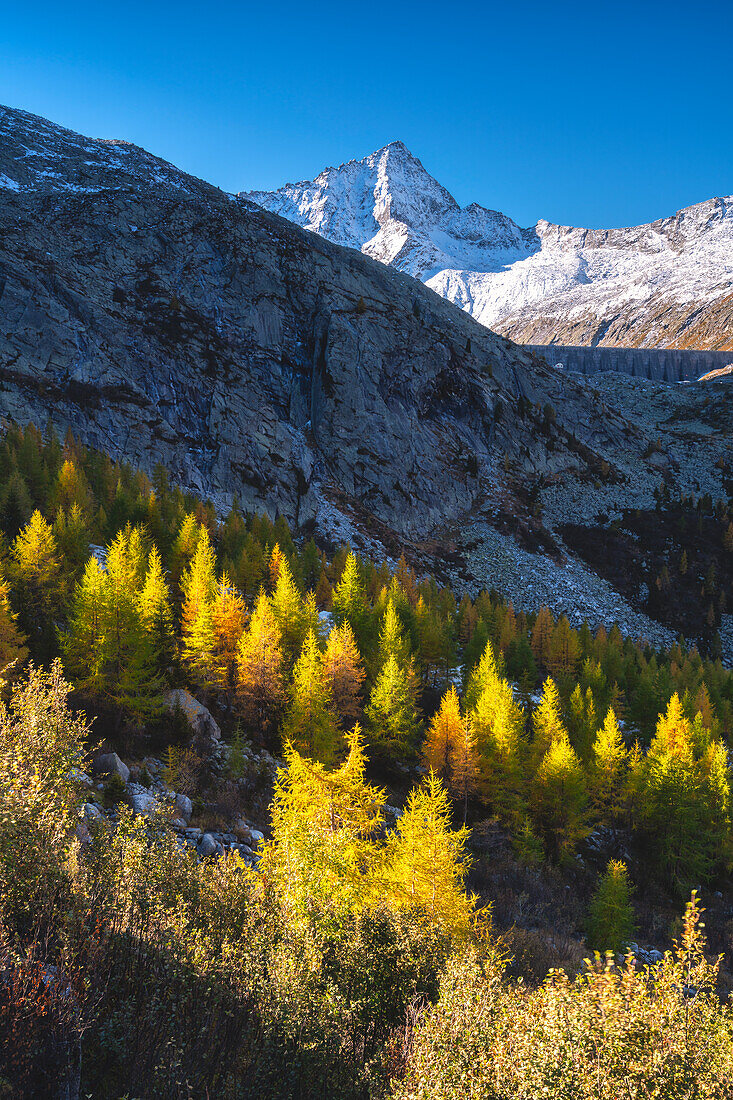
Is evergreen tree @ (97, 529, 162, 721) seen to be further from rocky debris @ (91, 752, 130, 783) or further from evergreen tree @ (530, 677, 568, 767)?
evergreen tree @ (530, 677, 568, 767)

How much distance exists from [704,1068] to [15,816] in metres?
12.0

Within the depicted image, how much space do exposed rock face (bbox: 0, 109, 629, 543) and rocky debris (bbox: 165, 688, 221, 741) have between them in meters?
60.7

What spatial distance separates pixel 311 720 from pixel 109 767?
35.0ft

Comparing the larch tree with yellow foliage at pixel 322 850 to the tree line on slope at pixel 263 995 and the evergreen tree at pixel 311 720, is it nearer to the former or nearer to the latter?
the tree line on slope at pixel 263 995

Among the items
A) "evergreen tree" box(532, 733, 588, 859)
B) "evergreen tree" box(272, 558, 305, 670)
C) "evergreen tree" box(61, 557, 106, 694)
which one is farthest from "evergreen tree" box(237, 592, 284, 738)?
"evergreen tree" box(532, 733, 588, 859)

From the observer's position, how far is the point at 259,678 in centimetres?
2870

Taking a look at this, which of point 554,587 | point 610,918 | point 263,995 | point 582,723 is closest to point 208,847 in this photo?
point 263,995

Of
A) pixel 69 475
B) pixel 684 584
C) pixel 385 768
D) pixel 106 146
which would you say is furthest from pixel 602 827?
pixel 106 146

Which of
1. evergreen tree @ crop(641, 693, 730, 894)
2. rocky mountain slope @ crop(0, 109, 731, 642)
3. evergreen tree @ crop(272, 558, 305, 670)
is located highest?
rocky mountain slope @ crop(0, 109, 731, 642)

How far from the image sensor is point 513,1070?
7.77 m

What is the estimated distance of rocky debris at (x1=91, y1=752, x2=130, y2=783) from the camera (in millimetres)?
18720

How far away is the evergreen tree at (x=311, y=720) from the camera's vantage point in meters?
26.9

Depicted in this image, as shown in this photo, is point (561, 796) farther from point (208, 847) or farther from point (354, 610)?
point (208, 847)

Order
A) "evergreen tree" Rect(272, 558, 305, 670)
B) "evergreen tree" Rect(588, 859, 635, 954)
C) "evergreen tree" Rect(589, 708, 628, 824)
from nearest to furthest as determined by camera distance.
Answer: "evergreen tree" Rect(588, 859, 635, 954)
"evergreen tree" Rect(589, 708, 628, 824)
"evergreen tree" Rect(272, 558, 305, 670)
